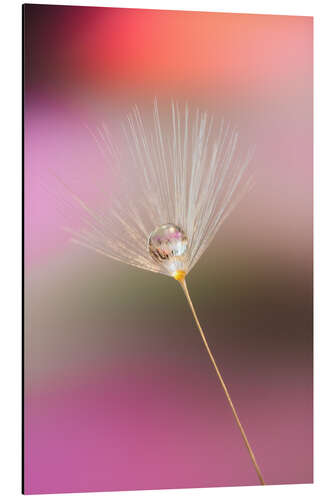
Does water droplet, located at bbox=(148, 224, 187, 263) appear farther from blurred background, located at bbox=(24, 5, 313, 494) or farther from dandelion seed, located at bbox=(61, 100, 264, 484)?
blurred background, located at bbox=(24, 5, 313, 494)

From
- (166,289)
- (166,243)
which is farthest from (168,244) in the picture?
(166,289)

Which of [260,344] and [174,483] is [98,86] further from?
[174,483]

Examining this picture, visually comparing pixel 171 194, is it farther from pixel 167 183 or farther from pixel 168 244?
pixel 168 244

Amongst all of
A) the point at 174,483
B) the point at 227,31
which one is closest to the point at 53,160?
the point at 227,31

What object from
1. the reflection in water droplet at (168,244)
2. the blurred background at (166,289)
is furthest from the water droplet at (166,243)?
the blurred background at (166,289)

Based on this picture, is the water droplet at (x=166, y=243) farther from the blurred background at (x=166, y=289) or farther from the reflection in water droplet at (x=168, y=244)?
the blurred background at (x=166, y=289)

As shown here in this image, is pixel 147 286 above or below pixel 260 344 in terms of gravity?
above

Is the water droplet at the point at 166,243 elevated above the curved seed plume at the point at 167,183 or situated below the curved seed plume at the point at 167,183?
below

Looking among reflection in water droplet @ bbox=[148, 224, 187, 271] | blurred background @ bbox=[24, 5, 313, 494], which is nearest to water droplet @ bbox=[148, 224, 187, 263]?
reflection in water droplet @ bbox=[148, 224, 187, 271]
